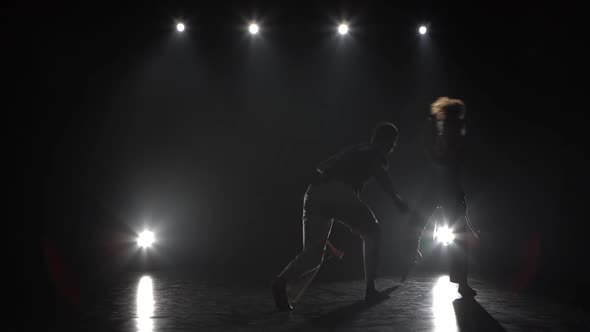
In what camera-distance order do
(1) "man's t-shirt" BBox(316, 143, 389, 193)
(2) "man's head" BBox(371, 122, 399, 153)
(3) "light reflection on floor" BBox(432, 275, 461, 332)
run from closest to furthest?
(3) "light reflection on floor" BBox(432, 275, 461, 332)
(1) "man's t-shirt" BBox(316, 143, 389, 193)
(2) "man's head" BBox(371, 122, 399, 153)

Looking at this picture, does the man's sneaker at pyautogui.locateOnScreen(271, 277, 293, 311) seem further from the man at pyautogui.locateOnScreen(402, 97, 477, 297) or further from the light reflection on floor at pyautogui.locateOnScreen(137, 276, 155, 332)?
the man at pyautogui.locateOnScreen(402, 97, 477, 297)

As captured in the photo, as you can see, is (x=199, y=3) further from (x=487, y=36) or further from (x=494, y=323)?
(x=494, y=323)

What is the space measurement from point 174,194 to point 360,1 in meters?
5.50

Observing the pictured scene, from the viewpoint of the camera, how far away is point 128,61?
12344mm

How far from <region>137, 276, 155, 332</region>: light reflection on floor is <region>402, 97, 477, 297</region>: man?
2841mm

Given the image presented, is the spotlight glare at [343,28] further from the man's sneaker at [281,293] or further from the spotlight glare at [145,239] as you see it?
the man's sneaker at [281,293]

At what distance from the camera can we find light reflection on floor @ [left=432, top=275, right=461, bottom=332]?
4.73 meters

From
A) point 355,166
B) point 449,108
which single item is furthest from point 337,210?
point 449,108

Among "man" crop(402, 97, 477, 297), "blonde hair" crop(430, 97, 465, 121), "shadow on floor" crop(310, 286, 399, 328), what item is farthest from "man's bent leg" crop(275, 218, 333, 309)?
"blonde hair" crop(430, 97, 465, 121)

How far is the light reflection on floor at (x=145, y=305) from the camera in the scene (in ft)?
16.0

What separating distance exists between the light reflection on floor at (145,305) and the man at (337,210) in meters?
1.16

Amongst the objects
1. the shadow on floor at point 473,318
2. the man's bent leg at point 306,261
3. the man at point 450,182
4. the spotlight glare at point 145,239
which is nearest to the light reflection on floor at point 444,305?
the shadow on floor at point 473,318

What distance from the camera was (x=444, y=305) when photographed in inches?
228

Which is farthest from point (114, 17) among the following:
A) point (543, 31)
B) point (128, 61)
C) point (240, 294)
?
point (543, 31)
